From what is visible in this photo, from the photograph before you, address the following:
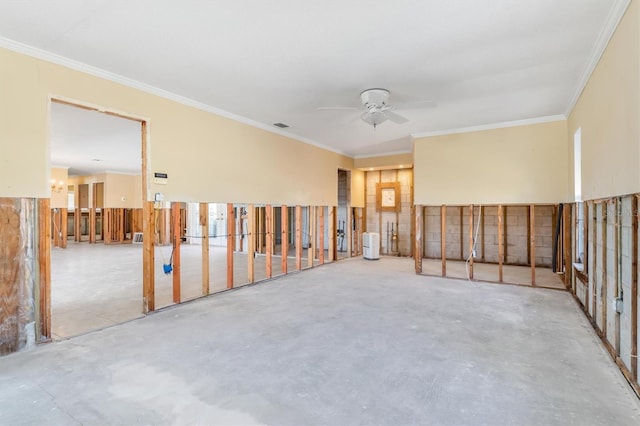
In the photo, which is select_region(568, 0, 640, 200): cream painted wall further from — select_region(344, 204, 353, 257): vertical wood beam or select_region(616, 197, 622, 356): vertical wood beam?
select_region(344, 204, 353, 257): vertical wood beam

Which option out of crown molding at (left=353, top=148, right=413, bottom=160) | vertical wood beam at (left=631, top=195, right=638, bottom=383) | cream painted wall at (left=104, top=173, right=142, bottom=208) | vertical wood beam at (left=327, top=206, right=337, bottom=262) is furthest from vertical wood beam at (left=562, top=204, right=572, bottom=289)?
cream painted wall at (left=104, top=173, right=142, bottom=208)

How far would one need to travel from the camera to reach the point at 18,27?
107 inches

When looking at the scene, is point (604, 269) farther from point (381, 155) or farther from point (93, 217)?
point (93, 217)

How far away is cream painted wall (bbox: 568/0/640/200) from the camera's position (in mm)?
2295

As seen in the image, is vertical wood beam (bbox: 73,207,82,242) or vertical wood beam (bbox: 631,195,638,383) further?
vertical wood beam (bbox: 73,207,82,242)

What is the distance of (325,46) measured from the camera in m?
3.05

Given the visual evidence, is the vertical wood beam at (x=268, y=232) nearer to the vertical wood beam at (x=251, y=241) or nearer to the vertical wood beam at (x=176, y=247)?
the vertical wood beam at (x=251, y=241)

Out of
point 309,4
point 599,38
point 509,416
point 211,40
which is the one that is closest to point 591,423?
point 509,416

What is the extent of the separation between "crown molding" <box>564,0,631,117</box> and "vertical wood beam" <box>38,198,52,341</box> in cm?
523

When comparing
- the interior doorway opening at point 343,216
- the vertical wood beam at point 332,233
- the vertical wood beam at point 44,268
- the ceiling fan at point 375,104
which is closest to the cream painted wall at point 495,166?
the ceiling fan at point 375,104

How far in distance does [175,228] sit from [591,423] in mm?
4407

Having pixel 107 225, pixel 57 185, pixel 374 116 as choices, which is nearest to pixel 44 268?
pixel 374 116

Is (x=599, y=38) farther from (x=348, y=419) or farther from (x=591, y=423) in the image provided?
(x=348, y=419)

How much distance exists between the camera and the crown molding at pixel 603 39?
2.46 m
